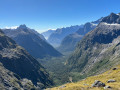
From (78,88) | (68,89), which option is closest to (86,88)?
→ (78,88)

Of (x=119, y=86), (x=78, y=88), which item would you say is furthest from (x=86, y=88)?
(x=119, y=86)

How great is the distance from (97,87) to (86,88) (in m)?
6.02

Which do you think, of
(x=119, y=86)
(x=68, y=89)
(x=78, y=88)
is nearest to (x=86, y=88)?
(x=78, y=88)

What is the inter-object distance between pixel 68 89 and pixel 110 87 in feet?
78.6

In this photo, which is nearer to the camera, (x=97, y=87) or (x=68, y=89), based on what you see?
(x=97, y=87)

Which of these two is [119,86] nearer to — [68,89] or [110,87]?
[110,87]

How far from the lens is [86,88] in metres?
78.4

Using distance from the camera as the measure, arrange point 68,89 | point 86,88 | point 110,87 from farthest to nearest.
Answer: point 68,89 < point 86,88 < point 110,87

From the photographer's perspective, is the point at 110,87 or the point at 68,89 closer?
the point at 110,87

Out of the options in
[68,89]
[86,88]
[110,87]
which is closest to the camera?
[110,87]

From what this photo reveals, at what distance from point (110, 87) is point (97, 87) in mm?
6801

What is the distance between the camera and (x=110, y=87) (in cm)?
7150

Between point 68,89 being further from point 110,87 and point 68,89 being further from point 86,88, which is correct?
point 110,87

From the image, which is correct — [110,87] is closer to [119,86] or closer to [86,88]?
[119,86]
